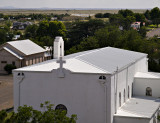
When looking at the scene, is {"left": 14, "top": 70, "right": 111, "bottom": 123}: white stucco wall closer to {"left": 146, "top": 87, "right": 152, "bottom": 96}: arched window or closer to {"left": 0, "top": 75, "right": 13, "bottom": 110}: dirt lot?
{"left": 146, "top": 87, "right": 152, "bottom": 96}: arched window

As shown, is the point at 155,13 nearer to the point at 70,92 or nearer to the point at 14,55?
the point at 14,55

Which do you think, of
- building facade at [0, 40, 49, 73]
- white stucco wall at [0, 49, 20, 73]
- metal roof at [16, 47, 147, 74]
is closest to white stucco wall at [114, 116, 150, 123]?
metal roof at [16, 47, 147, 74]

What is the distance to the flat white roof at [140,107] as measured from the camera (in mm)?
23234

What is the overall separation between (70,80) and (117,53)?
31.5 ft

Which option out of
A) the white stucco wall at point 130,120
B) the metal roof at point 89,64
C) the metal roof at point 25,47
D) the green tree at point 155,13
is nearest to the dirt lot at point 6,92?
the metal roof at point 25,47

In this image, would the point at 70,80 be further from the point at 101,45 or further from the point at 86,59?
the point at 101,45

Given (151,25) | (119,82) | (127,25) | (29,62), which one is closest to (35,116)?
(119,82)

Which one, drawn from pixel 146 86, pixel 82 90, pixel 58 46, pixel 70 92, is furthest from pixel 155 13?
pixel 82 90

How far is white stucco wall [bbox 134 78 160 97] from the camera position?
29.1 m

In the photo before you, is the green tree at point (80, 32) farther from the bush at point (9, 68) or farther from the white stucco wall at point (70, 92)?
the white stucco wall at point (70, 92)

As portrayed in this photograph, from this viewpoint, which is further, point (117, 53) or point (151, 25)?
point (151, 25)

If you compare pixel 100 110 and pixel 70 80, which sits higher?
pixel 70 80

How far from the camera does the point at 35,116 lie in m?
17.1

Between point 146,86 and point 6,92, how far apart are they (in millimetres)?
14722
